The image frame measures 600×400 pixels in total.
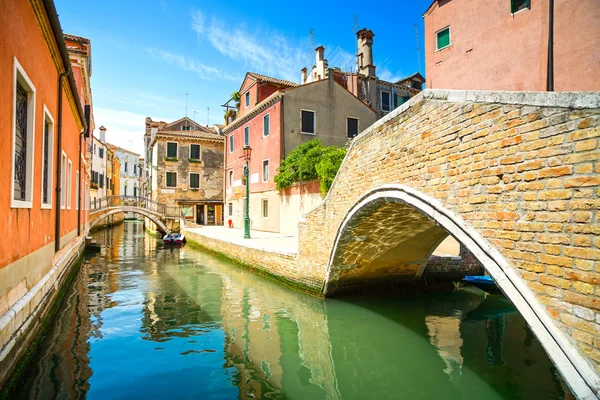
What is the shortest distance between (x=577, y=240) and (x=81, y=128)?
13.4m

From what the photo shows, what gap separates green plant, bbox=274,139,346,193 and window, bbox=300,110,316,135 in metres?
1.52

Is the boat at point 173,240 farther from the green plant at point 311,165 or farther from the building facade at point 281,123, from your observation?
the green plant at point 311,165

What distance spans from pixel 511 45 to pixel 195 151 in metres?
22.4

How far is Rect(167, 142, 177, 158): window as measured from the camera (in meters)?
26.2

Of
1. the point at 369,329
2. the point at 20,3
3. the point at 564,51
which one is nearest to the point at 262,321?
the point at 369,329

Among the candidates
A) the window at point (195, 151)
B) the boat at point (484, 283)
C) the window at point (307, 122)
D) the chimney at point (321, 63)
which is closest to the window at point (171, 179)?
the window at point (195, 151)

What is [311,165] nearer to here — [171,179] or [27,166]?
[27,166]

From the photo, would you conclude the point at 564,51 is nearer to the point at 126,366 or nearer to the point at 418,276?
the point at 418,276

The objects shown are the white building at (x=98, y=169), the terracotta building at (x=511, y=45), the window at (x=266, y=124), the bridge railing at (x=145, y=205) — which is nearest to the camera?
the terracotta building at (x=511, y=45)

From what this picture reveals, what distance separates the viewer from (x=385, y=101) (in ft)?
73.4

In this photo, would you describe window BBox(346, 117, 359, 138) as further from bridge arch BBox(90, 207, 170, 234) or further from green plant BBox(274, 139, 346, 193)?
bridge arch BBox(90, 207, 170, 234)

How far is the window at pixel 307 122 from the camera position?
55.0 feet

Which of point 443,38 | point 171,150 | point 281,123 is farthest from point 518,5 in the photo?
point 171,150

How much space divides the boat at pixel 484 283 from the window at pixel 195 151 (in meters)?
22.0
